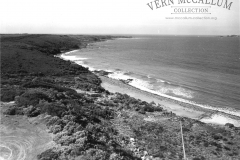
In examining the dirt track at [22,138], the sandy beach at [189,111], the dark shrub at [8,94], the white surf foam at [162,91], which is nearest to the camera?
the dirt track at [22,138]

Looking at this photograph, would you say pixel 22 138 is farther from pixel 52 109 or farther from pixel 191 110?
pixel 191 110

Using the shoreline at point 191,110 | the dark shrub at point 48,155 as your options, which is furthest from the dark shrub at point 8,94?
the shoreline at point 191,110

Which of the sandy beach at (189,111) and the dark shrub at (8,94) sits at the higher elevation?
the dark shrub at (8,94)

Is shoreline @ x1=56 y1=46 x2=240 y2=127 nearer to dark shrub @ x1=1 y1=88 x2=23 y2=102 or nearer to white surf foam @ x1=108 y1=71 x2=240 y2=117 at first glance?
white surf foam @ x1=108 y1=71 x2=240 y2=117

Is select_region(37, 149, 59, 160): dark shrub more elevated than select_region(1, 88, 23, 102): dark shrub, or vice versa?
select_region(1, 88, 23, 102): dark shrub

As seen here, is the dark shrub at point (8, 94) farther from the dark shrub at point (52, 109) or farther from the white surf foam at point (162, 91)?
the white surf foam at point (162, 91)

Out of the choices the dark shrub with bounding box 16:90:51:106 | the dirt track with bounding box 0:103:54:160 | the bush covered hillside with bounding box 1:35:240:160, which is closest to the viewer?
the dirt track with bounding box 0:103:54:160

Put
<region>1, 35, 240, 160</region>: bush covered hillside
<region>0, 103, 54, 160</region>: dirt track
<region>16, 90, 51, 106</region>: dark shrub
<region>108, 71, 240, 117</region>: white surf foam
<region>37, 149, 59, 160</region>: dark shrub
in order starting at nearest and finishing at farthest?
<region>37, 149, 59, 160</region>: dark shrub
<region>0, 103, 54, 160</region>: dirt track
<region>1, 35, 240, 160</region>: bush covered hillside
<region>16, 90, 51, 106</region>: dark shrub
<region>108, 71, 240, 117</region>: white surf foam

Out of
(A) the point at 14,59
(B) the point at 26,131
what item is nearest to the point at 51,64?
(A) the point at 14,59

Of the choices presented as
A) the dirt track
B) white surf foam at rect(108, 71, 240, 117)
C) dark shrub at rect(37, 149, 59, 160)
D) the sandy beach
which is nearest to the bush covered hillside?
dark shrub at rect(37, 149, 59, 160)
